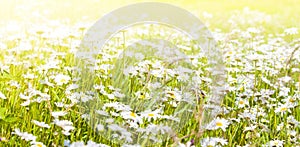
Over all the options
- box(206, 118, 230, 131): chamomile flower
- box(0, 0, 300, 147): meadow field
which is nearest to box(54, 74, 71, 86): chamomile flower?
box(0, 0, 300, 147): meadow field

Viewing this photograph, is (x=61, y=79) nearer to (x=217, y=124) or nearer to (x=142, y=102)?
(x=142, y=102)

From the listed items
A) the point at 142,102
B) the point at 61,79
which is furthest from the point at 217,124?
the point at 61,79

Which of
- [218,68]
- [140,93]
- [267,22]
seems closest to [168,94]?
[140,93]

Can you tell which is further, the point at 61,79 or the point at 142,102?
the point at 61,79

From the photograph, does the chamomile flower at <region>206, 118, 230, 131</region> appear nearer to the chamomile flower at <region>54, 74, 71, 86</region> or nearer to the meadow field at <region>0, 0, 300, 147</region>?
the meadow field at <region>0, 0, 300, 147</region>

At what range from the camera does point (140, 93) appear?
2.35 m

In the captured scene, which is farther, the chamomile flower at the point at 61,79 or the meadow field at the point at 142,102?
the chamomile flower at the point at 61,79

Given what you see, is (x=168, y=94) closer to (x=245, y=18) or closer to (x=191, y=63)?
(x=191, y=63)

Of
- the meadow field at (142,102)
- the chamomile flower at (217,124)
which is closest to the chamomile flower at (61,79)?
the meadow field at (142,102)

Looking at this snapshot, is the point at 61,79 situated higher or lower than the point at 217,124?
higher

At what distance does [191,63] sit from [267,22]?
4927mm

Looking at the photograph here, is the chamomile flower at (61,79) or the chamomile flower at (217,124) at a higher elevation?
the chamomile flower at (61,79)

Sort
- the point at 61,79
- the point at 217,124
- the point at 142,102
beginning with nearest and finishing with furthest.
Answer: the point at 217,124 < the point at 142,102 < the point at 61,79

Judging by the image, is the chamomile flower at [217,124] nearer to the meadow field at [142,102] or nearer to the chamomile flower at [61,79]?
the meadow field at [142,102]
